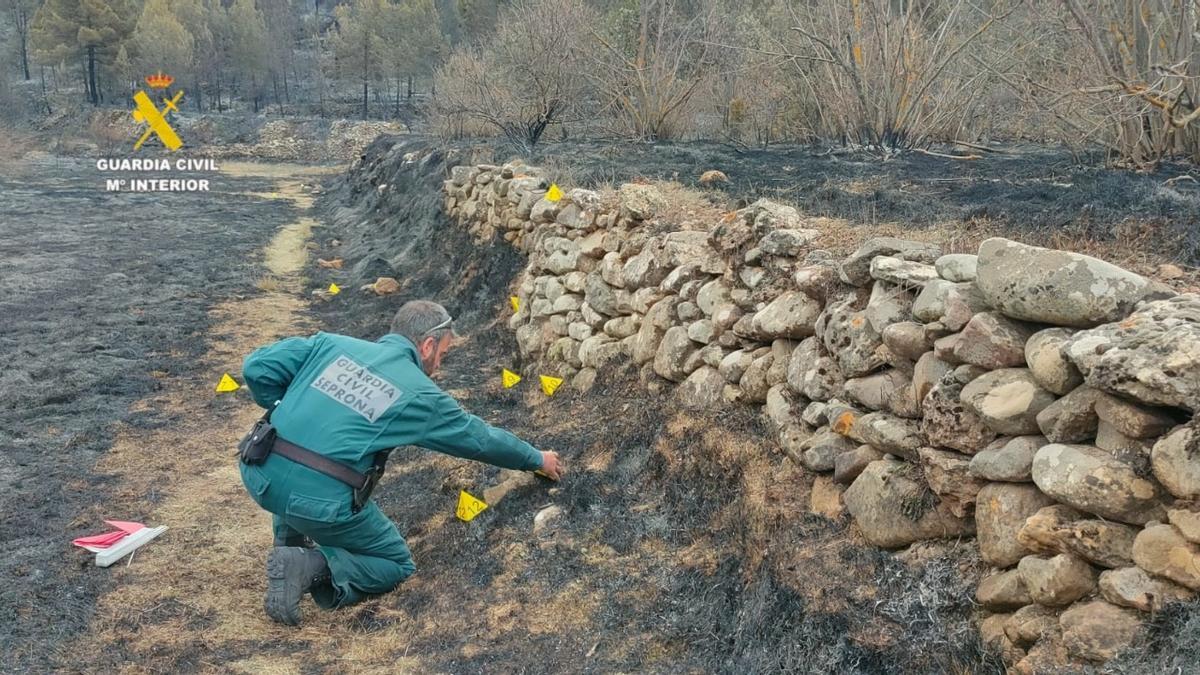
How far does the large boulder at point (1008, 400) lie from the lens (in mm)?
2768

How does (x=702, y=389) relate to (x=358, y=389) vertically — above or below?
below

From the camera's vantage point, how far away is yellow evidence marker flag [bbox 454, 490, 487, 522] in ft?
16.0

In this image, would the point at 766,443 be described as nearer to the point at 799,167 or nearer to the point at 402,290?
the point at 799,167

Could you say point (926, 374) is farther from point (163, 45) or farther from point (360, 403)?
point (163, 45)

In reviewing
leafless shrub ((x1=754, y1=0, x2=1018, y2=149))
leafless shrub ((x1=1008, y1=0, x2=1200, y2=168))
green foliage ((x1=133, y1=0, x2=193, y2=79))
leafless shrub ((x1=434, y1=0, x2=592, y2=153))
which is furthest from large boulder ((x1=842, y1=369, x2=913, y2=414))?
green foliage ((x1=133, y1=0, x2=193, y2=79))

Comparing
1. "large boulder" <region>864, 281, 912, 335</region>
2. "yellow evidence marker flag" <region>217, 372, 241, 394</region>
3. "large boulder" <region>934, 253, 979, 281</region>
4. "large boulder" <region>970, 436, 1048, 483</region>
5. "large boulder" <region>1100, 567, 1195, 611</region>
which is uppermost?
"large boulder" <region>934, 253, 979, 281</region>

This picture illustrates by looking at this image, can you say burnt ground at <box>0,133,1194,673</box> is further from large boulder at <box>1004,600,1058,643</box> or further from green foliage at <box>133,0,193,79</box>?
green foliage at <box>133,0,193,79</box>

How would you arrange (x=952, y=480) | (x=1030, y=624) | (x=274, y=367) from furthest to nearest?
(x=274, y=367)
(x=952, y=480)
(x=1030, y=624)

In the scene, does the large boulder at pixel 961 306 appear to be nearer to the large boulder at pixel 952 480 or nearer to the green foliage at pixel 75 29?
the large boulder at pixel 952 480

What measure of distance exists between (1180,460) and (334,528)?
321 cm

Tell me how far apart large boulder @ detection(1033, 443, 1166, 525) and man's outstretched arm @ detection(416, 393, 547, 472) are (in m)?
2.35

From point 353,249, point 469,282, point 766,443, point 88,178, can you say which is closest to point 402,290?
point 469,282

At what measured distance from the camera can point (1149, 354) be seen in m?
2.37

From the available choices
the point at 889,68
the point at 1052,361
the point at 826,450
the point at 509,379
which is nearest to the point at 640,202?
the point at 509,379
